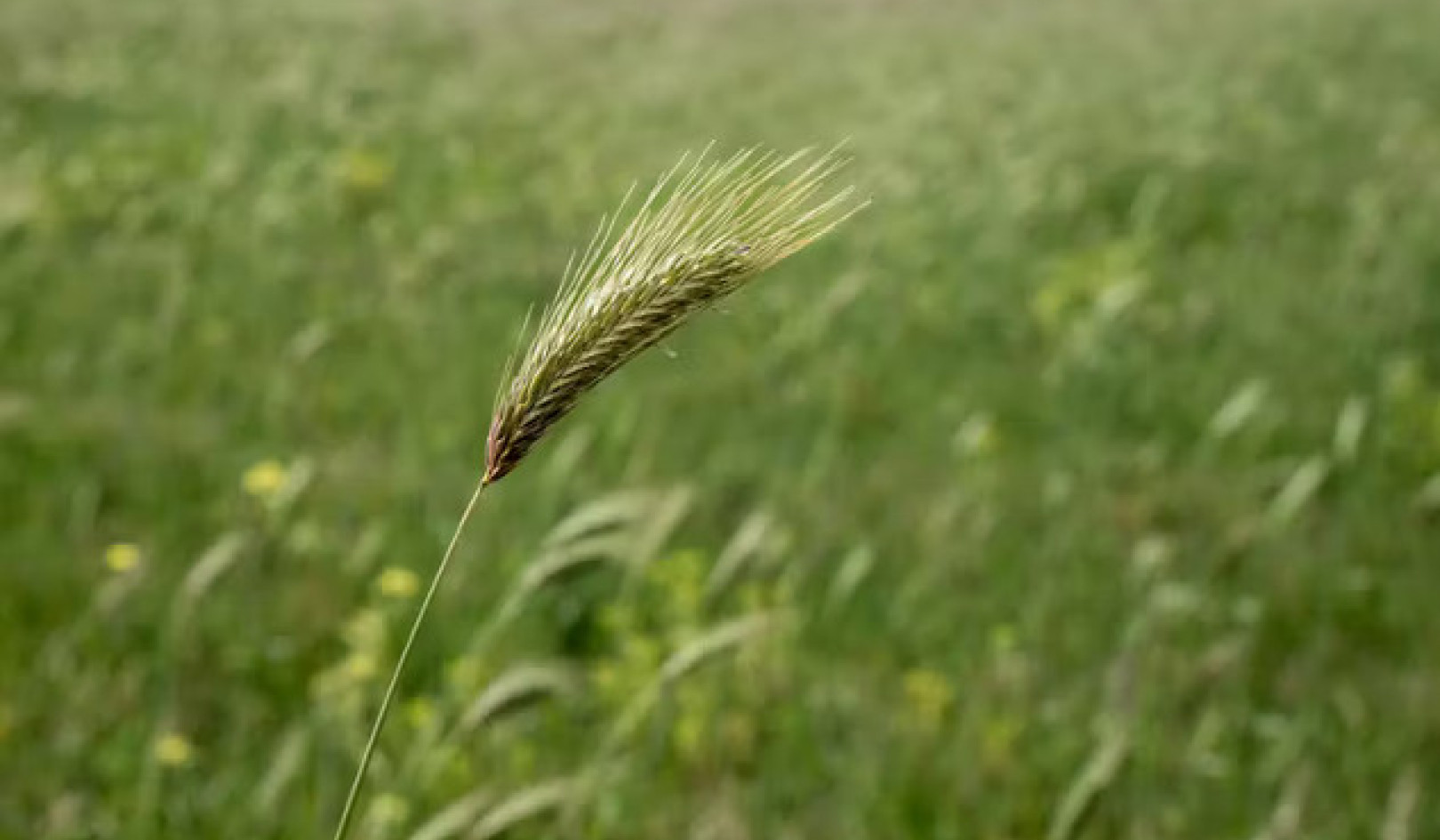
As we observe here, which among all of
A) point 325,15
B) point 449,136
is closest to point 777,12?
point 325,15

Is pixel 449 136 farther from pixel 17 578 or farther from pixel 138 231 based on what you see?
pixel 17 578

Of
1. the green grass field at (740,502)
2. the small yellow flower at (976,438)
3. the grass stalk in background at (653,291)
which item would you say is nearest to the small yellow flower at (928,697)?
the green grass field at (740,502)

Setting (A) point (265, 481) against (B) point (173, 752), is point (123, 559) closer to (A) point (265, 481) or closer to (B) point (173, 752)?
(A) point (265, 481)

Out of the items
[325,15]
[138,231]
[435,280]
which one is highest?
[325,15]

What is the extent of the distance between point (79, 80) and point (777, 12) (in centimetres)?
994

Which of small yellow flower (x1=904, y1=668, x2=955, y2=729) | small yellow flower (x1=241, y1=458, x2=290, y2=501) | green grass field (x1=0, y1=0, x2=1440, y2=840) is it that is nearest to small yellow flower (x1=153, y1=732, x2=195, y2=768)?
green grass field (x1=0, y1=0, x2=1440, y2=840)

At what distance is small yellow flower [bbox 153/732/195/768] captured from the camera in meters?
2.28

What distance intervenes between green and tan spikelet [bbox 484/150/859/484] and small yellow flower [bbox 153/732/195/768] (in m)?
1.46

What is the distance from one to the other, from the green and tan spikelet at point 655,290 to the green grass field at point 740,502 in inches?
19.3

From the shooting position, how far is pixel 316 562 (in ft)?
10.3

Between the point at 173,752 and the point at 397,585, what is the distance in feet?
1.99

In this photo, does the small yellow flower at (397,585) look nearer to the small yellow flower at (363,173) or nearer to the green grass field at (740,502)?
the green grass field at (740,502)

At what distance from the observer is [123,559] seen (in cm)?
286

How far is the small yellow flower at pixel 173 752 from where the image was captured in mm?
2276
